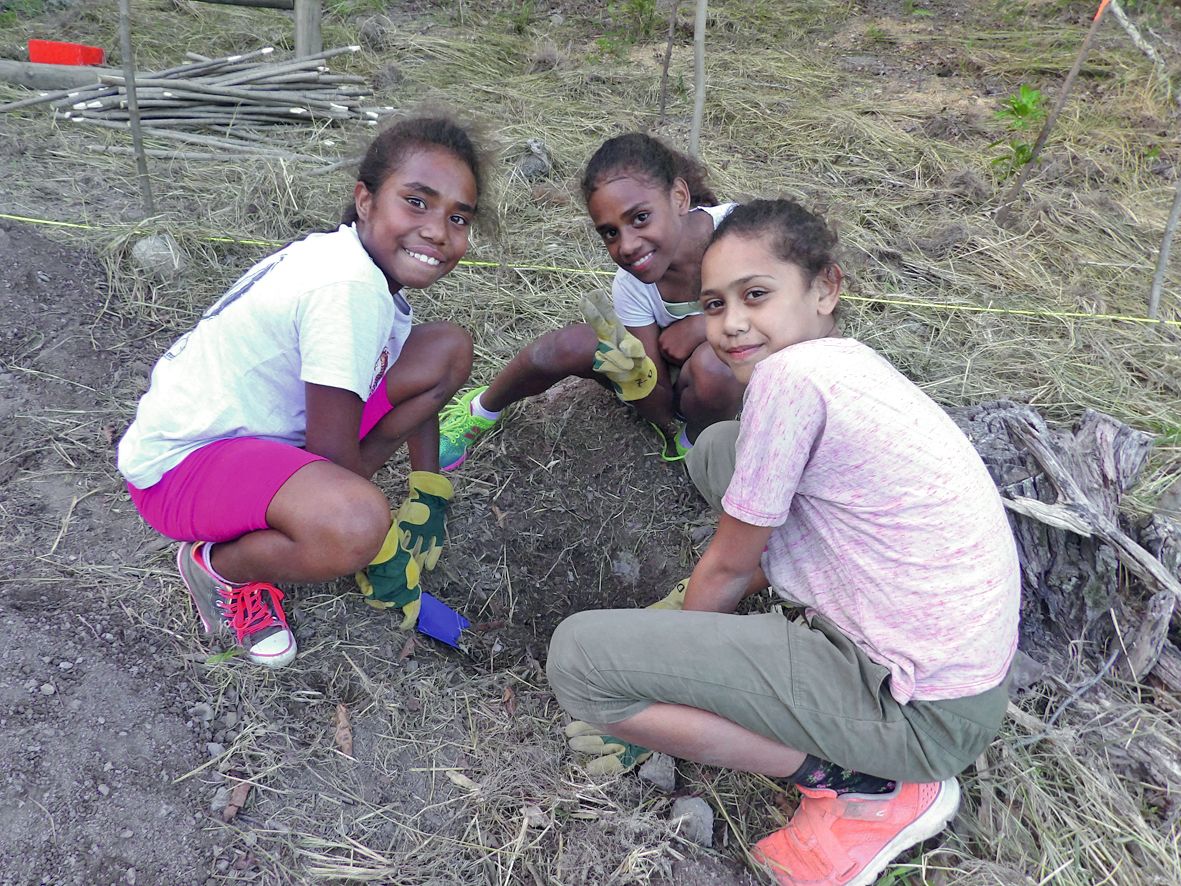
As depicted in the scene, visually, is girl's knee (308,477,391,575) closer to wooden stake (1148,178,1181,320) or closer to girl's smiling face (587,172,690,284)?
girl's smiling face (587,172,690,284)

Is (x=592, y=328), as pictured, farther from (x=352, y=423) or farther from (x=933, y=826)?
(x=933, y=826)

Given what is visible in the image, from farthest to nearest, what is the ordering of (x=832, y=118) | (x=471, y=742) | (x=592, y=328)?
(x=832, y=118), (x=592, y=328), (x=471, y=742)

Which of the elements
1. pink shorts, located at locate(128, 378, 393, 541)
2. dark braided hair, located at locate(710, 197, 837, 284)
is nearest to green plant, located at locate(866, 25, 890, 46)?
dark braided hair, located at locate(710, 197, 837, 284)

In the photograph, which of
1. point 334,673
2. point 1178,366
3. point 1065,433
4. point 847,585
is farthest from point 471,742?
point 1178,366

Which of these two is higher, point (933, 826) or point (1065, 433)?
point (1065, 433)

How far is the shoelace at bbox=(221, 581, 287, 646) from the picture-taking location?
5.44 ft

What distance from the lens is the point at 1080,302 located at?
116 inches

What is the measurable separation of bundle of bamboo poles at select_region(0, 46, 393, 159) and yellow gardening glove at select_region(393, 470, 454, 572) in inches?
89.0

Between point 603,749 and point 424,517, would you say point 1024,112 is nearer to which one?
point 424,517

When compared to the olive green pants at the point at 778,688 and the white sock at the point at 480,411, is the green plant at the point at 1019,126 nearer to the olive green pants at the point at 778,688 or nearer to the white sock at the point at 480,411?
the white sock at the point at 480,411

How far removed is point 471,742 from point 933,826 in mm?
843

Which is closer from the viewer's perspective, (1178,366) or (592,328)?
(592,328)

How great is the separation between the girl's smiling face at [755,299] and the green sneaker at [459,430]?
41.3 inches

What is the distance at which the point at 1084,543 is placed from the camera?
1.72 m
